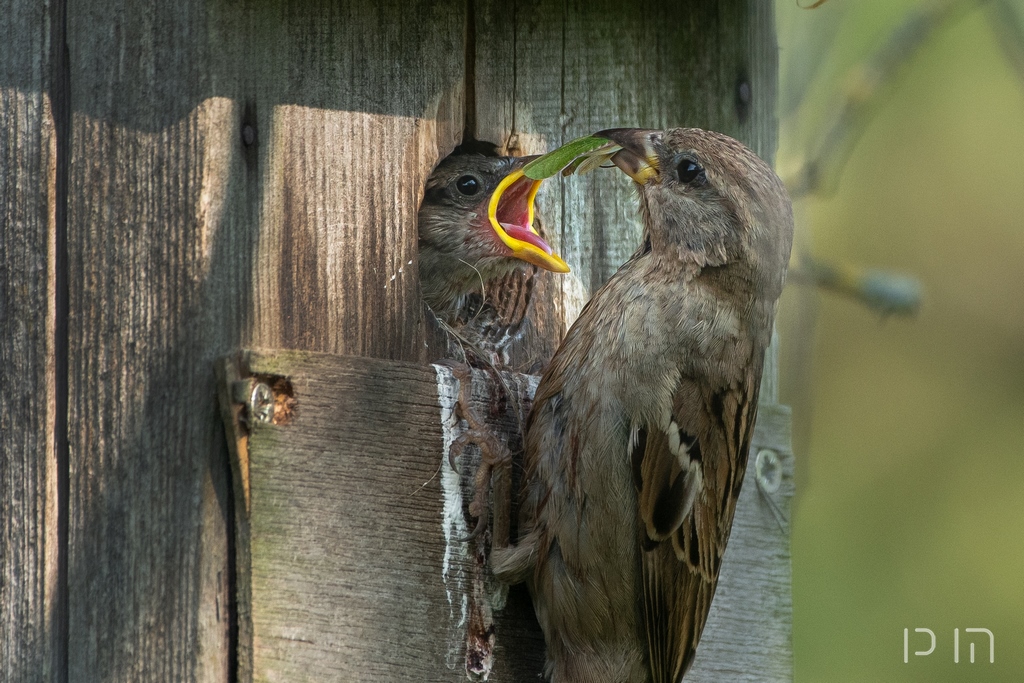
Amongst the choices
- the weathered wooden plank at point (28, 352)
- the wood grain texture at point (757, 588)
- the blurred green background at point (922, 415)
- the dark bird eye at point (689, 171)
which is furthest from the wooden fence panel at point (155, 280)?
the blurred green background at point (922, 415)

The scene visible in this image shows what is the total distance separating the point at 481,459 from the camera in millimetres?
2791

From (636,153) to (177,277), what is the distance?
1286 millimetres

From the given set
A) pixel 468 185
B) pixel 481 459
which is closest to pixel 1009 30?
pixel 468 185

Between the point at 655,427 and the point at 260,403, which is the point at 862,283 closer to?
the point at 655,427

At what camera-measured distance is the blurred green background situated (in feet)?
20.5

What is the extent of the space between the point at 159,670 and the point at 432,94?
58.8 inches

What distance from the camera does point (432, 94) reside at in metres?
2.90

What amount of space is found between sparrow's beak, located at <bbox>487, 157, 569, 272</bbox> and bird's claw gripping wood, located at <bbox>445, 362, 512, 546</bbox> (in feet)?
1.76

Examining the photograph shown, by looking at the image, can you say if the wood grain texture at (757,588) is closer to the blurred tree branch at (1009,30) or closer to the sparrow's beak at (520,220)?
the sparrow's beak at (520,220)

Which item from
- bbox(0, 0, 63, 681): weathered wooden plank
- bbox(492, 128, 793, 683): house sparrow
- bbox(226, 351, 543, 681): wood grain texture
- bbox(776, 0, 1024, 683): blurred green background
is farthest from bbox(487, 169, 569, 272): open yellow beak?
bbox(776, 0, 1024, 683): blurred green background

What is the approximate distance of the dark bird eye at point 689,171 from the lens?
122 inches

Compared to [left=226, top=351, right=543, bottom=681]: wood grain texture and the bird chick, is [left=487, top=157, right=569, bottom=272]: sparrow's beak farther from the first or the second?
[left=226, top=351, right=543, bottom=681]: wood grain texture

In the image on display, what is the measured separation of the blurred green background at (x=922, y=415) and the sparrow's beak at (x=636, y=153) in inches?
125

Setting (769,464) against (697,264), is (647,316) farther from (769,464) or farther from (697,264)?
(769,464)
